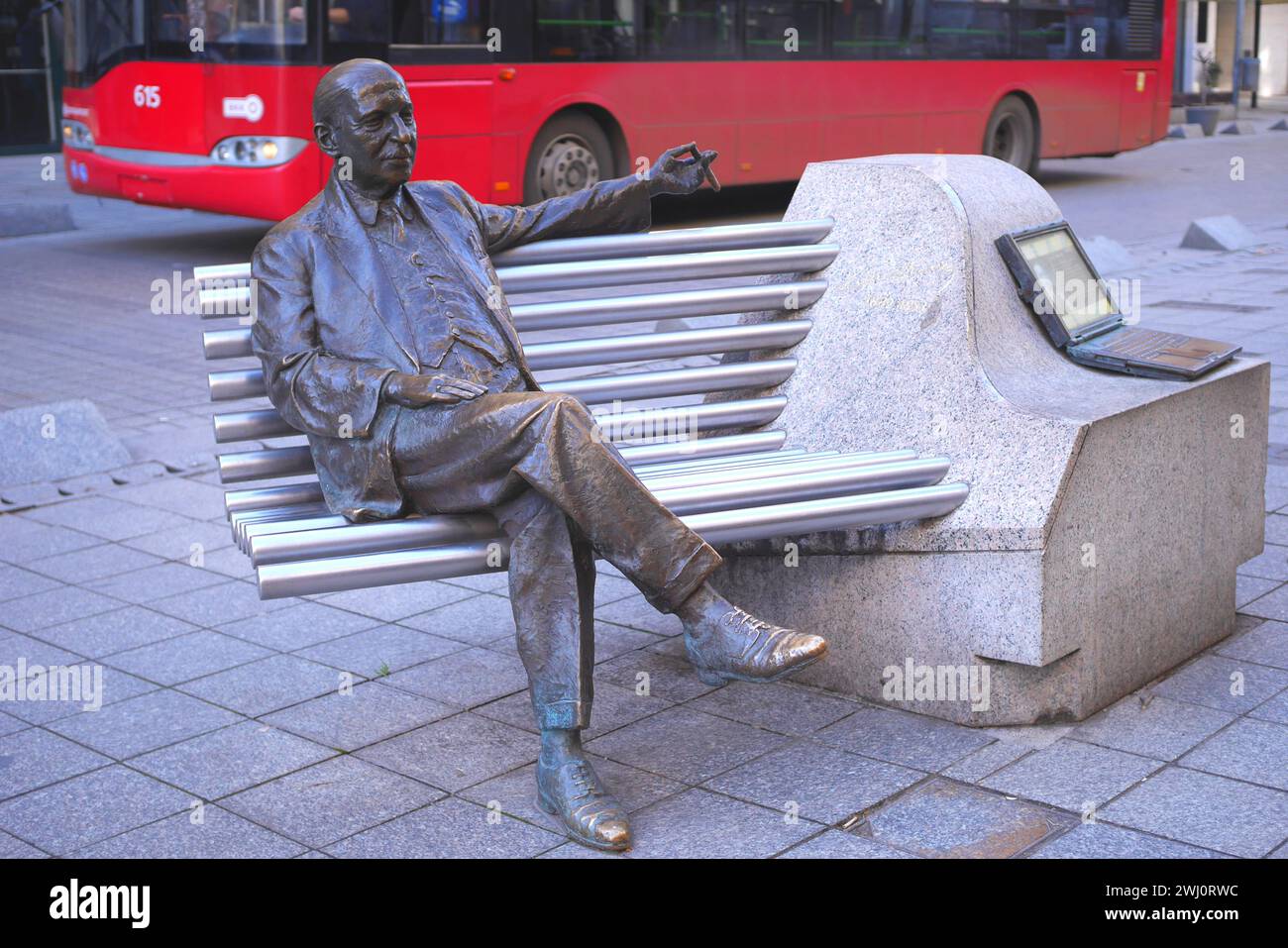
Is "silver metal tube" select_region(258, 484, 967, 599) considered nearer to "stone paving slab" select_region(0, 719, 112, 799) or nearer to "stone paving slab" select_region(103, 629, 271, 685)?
"stone paving slab" select_region(0, 719, 112, 799)

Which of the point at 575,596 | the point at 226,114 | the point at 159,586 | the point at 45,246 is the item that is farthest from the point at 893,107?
the point at 575,596

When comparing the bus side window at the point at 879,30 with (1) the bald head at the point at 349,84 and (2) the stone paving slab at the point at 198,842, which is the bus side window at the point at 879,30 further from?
(2) the stone paving slab at the point at 198,842

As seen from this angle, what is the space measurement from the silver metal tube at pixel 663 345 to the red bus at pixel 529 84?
289 inches

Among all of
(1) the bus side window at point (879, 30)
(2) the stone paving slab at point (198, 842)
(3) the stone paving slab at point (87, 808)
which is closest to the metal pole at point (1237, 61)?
(1) the bus side window at point (879, 30)

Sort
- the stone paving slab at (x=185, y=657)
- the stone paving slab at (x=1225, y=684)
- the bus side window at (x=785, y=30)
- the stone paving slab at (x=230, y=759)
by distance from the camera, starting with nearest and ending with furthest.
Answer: the stone paving slab at (x=230, y=759) → the stone paving slab at (x=1225, y=684) → the stone paving slab at (x=185, y=657) → the bus side window at (x=785, y=30)

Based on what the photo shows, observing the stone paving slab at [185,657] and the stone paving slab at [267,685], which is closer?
the stone paving slab at [267,685]

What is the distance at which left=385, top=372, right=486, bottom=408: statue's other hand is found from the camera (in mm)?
3514

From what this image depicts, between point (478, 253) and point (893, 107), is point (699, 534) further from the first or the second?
point (893, 107)

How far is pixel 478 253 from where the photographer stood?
404cm

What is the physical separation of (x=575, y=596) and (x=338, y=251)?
103cm

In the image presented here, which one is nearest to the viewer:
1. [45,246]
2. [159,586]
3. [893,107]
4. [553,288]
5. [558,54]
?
[553,288]

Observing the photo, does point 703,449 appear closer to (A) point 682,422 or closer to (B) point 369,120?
(A) point 682,422

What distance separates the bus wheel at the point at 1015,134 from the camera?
661 inches

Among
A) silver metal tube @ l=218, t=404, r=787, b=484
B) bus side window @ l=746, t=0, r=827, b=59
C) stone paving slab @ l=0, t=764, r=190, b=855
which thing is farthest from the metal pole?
stone paving slab @ l=0, t=764, r=190, b=855
